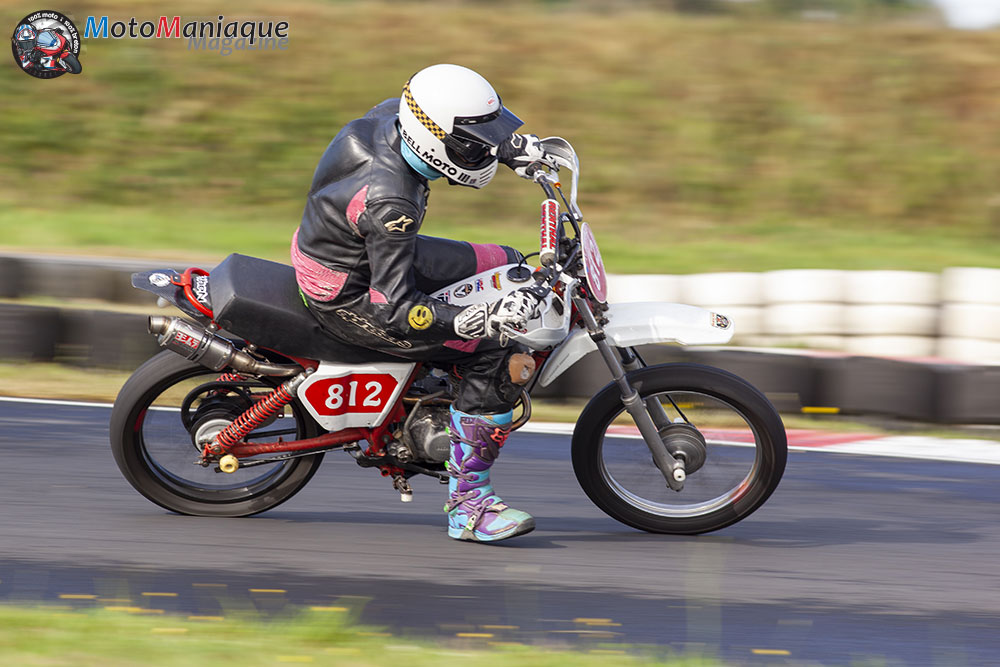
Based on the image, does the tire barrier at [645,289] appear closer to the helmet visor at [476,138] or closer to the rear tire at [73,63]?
the helmet visor at [476,138]

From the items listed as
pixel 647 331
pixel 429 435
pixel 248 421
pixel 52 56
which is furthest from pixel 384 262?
pixel 52 56

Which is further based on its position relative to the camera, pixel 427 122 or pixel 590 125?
pixel 590 125

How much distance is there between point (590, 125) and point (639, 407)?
12658mm

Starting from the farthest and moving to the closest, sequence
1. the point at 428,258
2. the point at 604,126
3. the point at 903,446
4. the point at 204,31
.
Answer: the point at 204,31 < the point at 604,126 < the point at 903,446 < the point at 428,258

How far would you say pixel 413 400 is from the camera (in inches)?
198

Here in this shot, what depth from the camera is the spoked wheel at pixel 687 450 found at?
497 centimetres

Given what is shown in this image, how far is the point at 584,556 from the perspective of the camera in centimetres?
492

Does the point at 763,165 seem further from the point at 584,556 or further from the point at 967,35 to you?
the point at 584,556

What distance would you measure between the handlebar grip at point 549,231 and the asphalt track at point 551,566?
1233 millimetres

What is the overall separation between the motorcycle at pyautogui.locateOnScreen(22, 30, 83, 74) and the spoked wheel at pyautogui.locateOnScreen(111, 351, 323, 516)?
1487 cm

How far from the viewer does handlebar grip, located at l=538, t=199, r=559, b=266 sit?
4555 millimetres

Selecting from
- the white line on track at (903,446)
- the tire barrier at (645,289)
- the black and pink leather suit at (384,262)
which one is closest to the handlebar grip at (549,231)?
the black and pink leather suit at (384,262)

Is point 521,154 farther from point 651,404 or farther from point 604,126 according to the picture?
point 604,126

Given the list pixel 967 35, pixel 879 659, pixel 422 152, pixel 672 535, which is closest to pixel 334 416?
pixel 422 152
